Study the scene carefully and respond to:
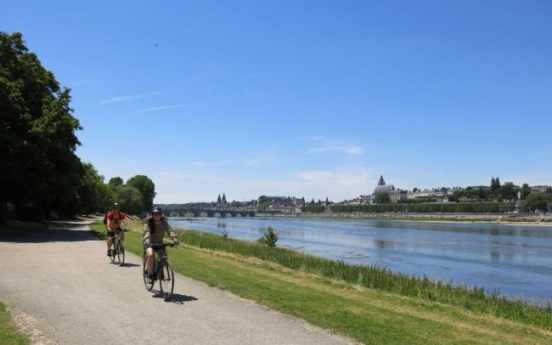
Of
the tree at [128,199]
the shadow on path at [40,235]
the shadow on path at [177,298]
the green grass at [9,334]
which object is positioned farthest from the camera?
the tree at [128,199]

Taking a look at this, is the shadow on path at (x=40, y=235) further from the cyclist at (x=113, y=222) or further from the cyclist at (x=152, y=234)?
the cyclist at (x=152, y=234)

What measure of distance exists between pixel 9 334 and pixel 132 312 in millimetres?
2324

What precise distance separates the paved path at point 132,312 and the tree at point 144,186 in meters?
153

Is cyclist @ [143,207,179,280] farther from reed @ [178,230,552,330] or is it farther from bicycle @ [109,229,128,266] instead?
reed @ [178,230,552,330]

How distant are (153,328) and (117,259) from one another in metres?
10.5

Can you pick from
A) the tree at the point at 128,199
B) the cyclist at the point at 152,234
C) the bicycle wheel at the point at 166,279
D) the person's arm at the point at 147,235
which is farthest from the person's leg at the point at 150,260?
the tree at the point at 128,199

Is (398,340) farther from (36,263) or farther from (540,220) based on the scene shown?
(540,220)

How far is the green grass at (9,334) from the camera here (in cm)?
737

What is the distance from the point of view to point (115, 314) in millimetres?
9414

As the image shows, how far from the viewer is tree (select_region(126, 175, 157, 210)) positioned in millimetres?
164750

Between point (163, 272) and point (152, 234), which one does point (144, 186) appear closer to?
point (152, 234)

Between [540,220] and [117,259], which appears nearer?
[117,259]

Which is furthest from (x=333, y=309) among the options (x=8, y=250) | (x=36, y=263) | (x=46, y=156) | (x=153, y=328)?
(x=46, y=156)

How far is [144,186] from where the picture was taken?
166 metres
